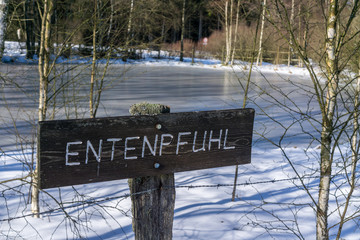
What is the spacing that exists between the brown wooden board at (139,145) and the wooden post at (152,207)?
10 centimetres

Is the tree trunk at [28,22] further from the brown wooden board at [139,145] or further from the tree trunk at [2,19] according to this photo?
the brown wooden board at [139,145]

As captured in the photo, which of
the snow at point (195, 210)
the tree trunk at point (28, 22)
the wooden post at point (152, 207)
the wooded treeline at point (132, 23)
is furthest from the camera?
the tree trunk at point (28, 22)

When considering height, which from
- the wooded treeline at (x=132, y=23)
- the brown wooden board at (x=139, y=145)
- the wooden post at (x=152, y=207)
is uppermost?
the wooded treeline at (x=132, y=23)

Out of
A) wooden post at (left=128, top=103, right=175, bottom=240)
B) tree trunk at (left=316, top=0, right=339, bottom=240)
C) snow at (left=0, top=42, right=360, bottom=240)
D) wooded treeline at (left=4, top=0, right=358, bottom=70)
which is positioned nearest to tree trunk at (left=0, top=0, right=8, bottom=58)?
wooded treeline at (left=4, top=0, right=358, bottom=70)

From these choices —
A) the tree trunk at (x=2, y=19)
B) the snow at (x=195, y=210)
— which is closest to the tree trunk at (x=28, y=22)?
the tree trunk at (x=2, y=19)

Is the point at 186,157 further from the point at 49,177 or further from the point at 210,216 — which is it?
the point at 210,216

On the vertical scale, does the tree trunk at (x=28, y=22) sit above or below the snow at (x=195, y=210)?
above

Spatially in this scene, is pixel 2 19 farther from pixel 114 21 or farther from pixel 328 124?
pixel 328 124

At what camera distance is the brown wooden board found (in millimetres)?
1623

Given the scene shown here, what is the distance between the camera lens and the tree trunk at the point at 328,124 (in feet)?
7.75

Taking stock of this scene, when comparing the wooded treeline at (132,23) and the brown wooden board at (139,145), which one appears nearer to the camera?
the brown wooden board at (139,145)

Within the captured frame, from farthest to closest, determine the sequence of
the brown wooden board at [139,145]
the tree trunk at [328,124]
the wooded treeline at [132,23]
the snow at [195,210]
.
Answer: the snow at [195,210]
the wooded treeline at [132,23]
the tree trunk at [328,124]
the brown wooden board at [139,145]

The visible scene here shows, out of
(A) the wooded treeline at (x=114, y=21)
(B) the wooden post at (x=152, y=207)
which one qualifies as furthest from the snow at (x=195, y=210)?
(B) the wooden post at (x=152, y=207)

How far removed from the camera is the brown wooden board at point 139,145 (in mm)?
1623
